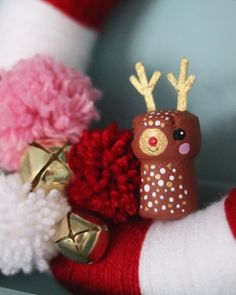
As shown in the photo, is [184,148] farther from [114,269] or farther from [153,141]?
[114,269]

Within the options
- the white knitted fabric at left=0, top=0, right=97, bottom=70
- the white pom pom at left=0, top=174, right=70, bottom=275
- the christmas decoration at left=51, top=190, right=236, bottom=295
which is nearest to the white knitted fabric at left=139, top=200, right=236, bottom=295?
A: the christmas decoration at left=51, top=190, right=236, bottom=295

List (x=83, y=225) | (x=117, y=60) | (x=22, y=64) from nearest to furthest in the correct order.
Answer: (x=83, y=225) < (x=22, y=64) < (x=117, y=60)

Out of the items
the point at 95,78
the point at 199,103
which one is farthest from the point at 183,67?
the point at 95,78

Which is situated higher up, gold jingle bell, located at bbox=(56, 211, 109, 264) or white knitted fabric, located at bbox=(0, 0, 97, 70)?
white knitted fabric, located at bbox=(0, 0, 97, 70)

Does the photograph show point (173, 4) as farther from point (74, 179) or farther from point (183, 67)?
point (74, 179)

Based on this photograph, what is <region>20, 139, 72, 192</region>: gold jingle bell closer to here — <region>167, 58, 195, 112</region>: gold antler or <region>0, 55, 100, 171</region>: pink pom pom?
<region>0, 55, 100, 171</region>: pink pom pom

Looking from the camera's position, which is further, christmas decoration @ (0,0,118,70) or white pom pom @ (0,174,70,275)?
christmas decoration @ (0,0,118,70)
